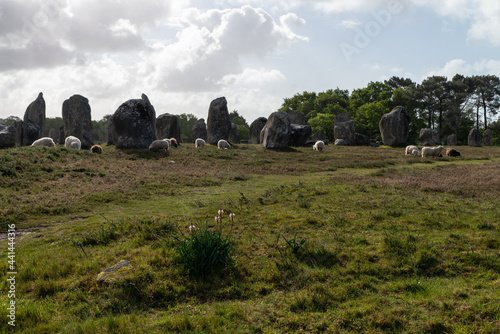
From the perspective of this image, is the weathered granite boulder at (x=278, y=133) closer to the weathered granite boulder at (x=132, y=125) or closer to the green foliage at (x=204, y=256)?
the weathered granite boulder at (x=132, y=125)

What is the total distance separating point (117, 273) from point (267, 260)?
2.75m

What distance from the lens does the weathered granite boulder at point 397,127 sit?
43.0 metres

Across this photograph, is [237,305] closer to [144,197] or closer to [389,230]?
[389,230]

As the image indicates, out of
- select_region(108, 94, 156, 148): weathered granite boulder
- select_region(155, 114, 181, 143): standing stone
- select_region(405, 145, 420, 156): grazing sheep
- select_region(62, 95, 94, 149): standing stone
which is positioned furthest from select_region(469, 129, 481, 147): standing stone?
select_region(62, 95, 94, 149): standing stone

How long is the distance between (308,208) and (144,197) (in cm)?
635

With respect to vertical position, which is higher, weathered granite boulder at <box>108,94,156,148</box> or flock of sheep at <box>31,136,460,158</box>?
weathered granite boulder at <box>108,94,156,148</box>

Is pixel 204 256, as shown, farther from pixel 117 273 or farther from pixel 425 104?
pixel 425 104

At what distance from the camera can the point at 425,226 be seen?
905cm

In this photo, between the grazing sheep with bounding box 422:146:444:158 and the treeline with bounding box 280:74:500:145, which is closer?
the grazing sheep with bounding box 422:146:444:158

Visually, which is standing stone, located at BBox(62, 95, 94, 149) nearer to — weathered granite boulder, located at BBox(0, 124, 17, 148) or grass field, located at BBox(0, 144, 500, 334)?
weathered granite boulder, located at BBox(0, 124, 17, 148)

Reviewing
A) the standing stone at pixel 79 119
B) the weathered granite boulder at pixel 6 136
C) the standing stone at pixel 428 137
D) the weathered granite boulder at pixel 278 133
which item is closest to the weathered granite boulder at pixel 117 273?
the weathered granite boulder at pixel 6 136

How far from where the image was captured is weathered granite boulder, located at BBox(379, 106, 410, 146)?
141ft

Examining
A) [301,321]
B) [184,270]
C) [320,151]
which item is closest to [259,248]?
[184,270]

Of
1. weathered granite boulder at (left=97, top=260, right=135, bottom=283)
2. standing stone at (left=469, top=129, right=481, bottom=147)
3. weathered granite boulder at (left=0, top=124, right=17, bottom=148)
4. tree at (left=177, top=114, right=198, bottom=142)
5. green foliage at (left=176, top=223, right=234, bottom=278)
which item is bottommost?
weathered granite boulder at (left=97, top=260, right=135, bottom=283)
